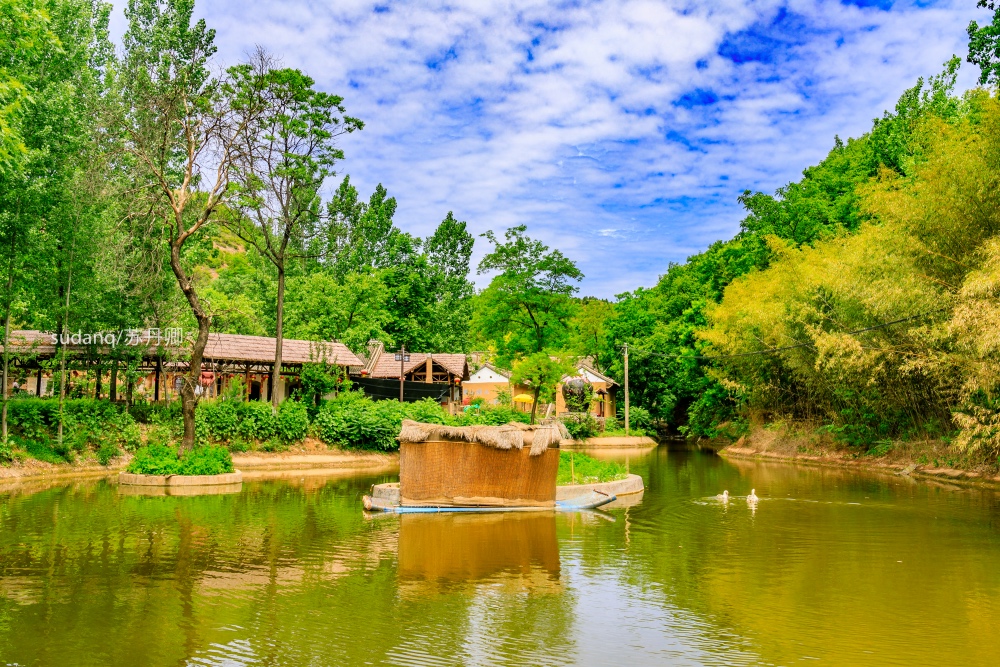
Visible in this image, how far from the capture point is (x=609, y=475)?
20609mm

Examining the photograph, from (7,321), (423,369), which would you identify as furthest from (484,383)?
(7,321)

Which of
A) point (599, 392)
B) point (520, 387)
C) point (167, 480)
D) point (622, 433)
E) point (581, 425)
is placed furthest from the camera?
point (520, 387)

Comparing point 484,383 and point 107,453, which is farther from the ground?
point 484,383

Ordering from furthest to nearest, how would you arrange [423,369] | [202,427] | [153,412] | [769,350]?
[423,369], [769,350], [153,412], [202,427]

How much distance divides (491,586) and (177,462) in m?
13.7

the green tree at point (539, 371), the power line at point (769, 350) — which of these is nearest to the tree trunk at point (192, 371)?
the green tree at point (539, 371)

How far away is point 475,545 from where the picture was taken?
12.4 metres

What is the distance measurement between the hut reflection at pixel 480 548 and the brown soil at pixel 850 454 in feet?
51.4

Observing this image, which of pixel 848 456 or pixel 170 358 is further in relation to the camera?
pixel 848 456

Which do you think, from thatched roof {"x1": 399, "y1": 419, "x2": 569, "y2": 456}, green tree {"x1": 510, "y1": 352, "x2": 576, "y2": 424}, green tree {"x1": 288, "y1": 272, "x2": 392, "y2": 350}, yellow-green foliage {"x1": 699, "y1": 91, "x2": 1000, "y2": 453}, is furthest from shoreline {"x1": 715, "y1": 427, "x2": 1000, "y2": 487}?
green tree {"x1": 288, "y1": 272, "x2": 392, "y2": 350}

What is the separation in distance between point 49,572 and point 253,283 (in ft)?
136

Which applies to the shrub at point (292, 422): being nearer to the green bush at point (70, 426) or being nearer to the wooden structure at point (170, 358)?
the wooden structure at point (170, 358)

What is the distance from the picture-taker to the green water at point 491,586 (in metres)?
7.05

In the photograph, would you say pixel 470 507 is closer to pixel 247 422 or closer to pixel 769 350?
pixel 247 422
